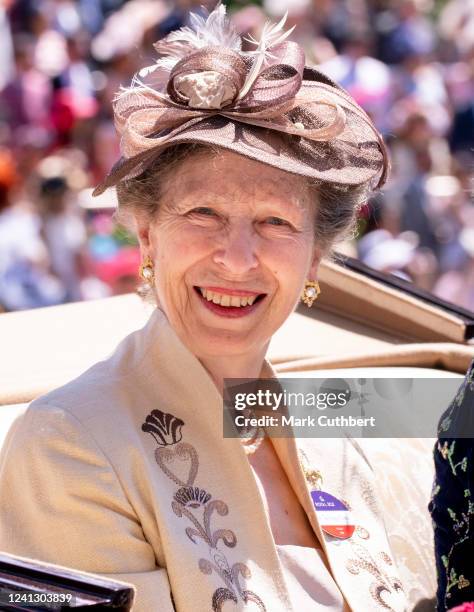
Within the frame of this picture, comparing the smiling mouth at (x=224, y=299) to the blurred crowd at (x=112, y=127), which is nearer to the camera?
the smiling mouth at (x=224, y=299)

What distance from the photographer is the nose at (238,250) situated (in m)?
2.03

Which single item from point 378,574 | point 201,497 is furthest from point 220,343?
point 378,574

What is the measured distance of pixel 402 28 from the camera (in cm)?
905

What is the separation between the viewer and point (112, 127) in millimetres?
6848

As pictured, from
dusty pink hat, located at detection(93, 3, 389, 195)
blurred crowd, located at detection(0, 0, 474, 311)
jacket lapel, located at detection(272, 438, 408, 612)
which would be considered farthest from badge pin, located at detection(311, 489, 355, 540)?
blurred crowd, located at detection(0, 0, 474, 311)

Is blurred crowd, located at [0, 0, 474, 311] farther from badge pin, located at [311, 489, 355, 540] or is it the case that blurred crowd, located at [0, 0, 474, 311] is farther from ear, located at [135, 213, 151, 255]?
badge pin, located at [311, 489, 355, 540]

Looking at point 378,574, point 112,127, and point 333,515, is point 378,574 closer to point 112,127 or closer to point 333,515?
point 333,515

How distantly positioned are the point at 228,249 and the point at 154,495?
448mm

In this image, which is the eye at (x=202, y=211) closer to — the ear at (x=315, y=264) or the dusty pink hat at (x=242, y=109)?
the dusty pink hat at (x=242, y=109)

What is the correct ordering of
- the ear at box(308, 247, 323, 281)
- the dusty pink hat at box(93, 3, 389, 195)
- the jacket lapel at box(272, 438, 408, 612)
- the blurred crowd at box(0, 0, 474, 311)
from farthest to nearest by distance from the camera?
the blurred crowd at box(0, 0, 474, 311) < the ear at box(308, 247, 323, 281) < the jacket lapel at box(272, 438, 408, 612) < the dusty pink hat at box(93, 3, 389, 195)

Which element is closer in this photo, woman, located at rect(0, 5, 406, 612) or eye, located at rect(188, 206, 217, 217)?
woman, located at rect(0, 5, 406, 612)

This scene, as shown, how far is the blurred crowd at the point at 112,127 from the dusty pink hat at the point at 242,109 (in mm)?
2273

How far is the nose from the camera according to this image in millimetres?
2033

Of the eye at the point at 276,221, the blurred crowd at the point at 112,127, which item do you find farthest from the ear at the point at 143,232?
the blurred crowd at the point at 112,127
